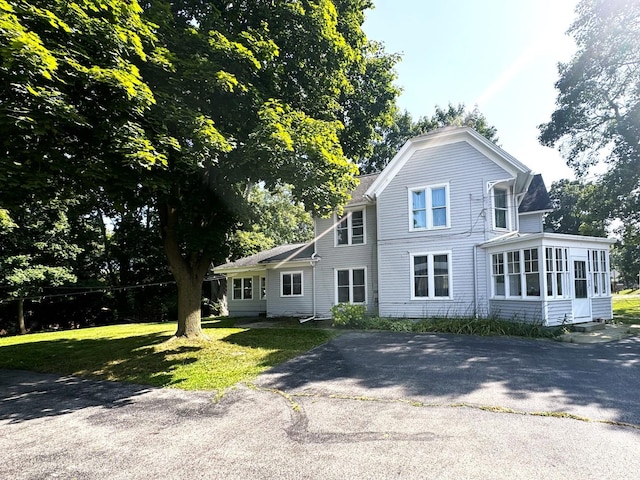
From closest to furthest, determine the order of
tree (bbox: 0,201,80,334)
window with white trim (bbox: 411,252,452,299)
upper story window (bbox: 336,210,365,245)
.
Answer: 1. window with white trim (bbox: 411,252,452,299)
2. upper story window (bbox: 336,210,365,245)
3. tree (bbox: 0,201,80,334)

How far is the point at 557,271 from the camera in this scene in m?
11.9

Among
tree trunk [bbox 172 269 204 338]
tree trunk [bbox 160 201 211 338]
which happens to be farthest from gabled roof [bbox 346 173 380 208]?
tree trunk [bbox 172 269 204 338]

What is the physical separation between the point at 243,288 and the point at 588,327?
1720 centimetres

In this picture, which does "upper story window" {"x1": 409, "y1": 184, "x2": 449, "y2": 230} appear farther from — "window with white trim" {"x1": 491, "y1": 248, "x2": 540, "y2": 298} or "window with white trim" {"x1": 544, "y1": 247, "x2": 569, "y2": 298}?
"window with white trim" {"x1": 544, "y1": 247, "x2": 569, "y2": 298}

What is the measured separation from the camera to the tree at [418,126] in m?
30.9

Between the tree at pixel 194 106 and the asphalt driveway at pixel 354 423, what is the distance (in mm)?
4251

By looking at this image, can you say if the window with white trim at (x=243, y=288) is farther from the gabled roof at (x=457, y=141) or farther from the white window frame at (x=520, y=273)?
the white window frame at (x=520, y=273)

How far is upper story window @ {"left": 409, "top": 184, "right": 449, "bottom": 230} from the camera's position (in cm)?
1480

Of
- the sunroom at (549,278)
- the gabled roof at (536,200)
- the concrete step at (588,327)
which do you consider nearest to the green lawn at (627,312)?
the sunroom at (549,278)

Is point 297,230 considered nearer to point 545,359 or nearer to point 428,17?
point 428,17

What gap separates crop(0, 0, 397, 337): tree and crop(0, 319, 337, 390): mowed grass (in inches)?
59.6

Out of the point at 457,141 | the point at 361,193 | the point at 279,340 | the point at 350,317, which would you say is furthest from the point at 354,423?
the point at 361,193

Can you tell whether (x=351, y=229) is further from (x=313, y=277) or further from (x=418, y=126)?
(x=418, y=126)

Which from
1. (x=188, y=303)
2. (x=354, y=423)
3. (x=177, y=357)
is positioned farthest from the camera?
(x=188, y=303)
